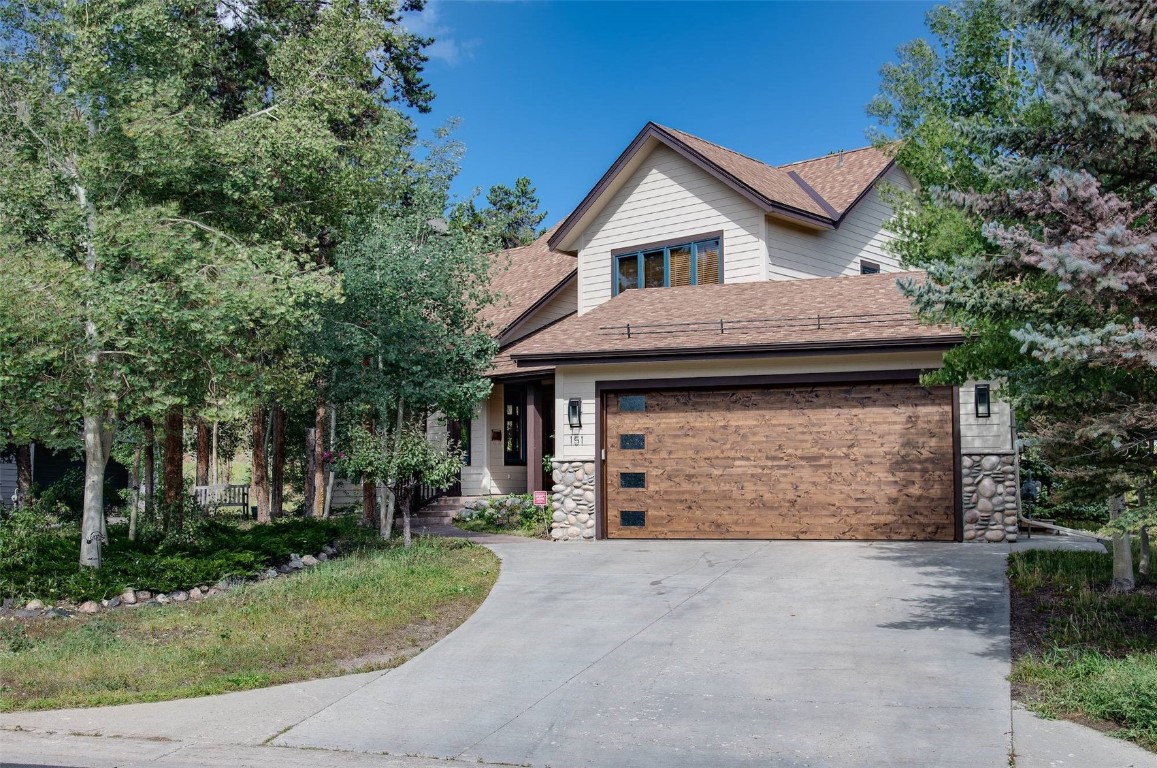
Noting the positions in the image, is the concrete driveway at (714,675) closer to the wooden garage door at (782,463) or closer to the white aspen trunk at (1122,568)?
the white aspen trunk at (1122,568)

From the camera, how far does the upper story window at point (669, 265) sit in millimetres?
19812

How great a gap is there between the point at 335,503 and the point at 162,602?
49.6 feet

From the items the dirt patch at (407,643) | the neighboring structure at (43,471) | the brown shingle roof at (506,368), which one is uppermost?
the brown shingle roof at (506,368)

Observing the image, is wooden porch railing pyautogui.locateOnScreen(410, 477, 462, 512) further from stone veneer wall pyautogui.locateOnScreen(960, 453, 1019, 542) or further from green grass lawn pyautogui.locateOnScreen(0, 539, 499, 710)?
stone veneer wall pyautogui.locateOnScreen(960, 453, 1019, 542)

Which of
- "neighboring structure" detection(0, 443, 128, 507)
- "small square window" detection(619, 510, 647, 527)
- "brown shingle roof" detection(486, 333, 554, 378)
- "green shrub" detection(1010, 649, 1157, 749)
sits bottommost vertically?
"green shrub" detection(1010, 649, 1157, 749)

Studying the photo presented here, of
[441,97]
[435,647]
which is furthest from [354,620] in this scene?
[441,97]

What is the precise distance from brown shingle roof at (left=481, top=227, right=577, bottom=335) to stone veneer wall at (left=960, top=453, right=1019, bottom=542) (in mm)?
10385

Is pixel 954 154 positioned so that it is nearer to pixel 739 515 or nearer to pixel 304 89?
pixel 739 515

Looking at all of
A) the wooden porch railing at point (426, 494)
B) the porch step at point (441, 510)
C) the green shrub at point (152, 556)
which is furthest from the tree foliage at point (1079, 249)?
the wooden porch railing at point (426, 494)

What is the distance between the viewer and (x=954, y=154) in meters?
12.0

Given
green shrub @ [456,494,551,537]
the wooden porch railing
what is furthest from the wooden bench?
green shrub @ [456,494,551,537]

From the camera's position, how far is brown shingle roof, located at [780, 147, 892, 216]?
21.0 metres

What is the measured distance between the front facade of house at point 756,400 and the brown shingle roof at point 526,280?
312 centimetres

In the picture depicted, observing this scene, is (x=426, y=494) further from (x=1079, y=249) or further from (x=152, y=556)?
(x=1079, y=249)
